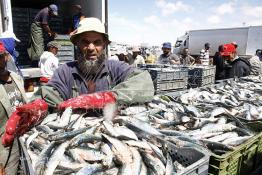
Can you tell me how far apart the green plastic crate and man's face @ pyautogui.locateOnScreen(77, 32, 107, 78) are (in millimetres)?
1758

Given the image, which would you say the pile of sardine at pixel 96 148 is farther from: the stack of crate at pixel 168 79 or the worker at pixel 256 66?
the worker at pixel 256 66

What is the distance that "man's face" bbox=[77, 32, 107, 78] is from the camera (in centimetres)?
319

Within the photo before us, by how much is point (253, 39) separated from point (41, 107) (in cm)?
2303

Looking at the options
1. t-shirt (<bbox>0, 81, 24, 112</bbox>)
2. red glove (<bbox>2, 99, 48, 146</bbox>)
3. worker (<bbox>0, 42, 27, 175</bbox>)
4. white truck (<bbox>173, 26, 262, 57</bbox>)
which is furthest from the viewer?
white truck (<bbox>173, 26, 262, 57</bbox>)

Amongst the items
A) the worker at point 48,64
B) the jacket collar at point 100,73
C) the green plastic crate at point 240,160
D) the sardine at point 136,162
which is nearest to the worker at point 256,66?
the green plastic crate at point 240,160

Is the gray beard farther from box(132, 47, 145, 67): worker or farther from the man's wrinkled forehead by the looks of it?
box(132, 47, 145, 67): worker

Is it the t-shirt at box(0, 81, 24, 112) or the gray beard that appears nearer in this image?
the gray beard

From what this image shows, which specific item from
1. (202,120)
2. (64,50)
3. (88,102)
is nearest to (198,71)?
(202,120)

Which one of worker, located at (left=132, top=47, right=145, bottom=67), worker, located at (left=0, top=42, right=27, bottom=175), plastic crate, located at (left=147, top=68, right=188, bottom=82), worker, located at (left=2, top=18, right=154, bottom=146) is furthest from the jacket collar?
worker, located at (left=132, top=47, right=145, bottom=67)

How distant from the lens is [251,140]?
282 cm

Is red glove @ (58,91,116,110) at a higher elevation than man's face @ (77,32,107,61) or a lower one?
lower

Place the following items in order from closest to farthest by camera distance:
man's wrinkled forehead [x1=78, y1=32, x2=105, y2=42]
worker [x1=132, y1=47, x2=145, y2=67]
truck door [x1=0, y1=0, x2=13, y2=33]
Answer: man's wrinkled forehead [x1=78, y1=32, x2=105, y2=42], truck door [x1=0, y1=0, x2=13, y2=33], worker [x1=132, y1=47, x2=145, y2=67]

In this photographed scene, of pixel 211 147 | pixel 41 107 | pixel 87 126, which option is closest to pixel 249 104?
pixel 211 147

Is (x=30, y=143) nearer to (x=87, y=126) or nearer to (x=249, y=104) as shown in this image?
(x=87, y=126)
